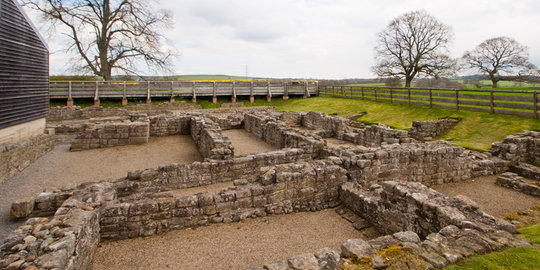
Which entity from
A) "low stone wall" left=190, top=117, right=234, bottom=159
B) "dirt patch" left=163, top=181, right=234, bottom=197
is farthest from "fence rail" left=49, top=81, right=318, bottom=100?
"dirt patch" left=163, top=181, right=234, bottom=197

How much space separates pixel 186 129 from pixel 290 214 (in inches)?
513

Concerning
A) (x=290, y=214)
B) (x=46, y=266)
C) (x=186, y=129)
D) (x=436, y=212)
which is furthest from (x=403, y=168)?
(x=186, y=129)

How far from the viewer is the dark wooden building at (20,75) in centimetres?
1225

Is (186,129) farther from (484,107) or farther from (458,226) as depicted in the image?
(484,107)

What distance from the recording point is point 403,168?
8.27 metres

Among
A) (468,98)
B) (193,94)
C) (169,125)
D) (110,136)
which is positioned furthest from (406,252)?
(193,94)

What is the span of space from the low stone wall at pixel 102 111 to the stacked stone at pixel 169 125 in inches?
233

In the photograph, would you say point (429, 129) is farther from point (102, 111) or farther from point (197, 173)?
point (102, 111)

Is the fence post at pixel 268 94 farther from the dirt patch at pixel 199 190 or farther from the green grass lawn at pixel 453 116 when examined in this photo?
the dirt patch at pixel 199 190

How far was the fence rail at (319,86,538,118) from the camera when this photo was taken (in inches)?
519

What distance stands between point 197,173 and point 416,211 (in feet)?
20.0

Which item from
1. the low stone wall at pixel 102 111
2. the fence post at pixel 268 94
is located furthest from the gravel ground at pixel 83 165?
the fence post at pixel 268 94

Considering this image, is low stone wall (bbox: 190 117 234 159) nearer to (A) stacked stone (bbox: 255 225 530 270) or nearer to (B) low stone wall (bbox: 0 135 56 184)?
(A) stacked stone (bbox: 255 225 530 270)

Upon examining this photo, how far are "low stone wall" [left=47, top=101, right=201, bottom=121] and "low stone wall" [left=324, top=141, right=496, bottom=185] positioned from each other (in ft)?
63.3
